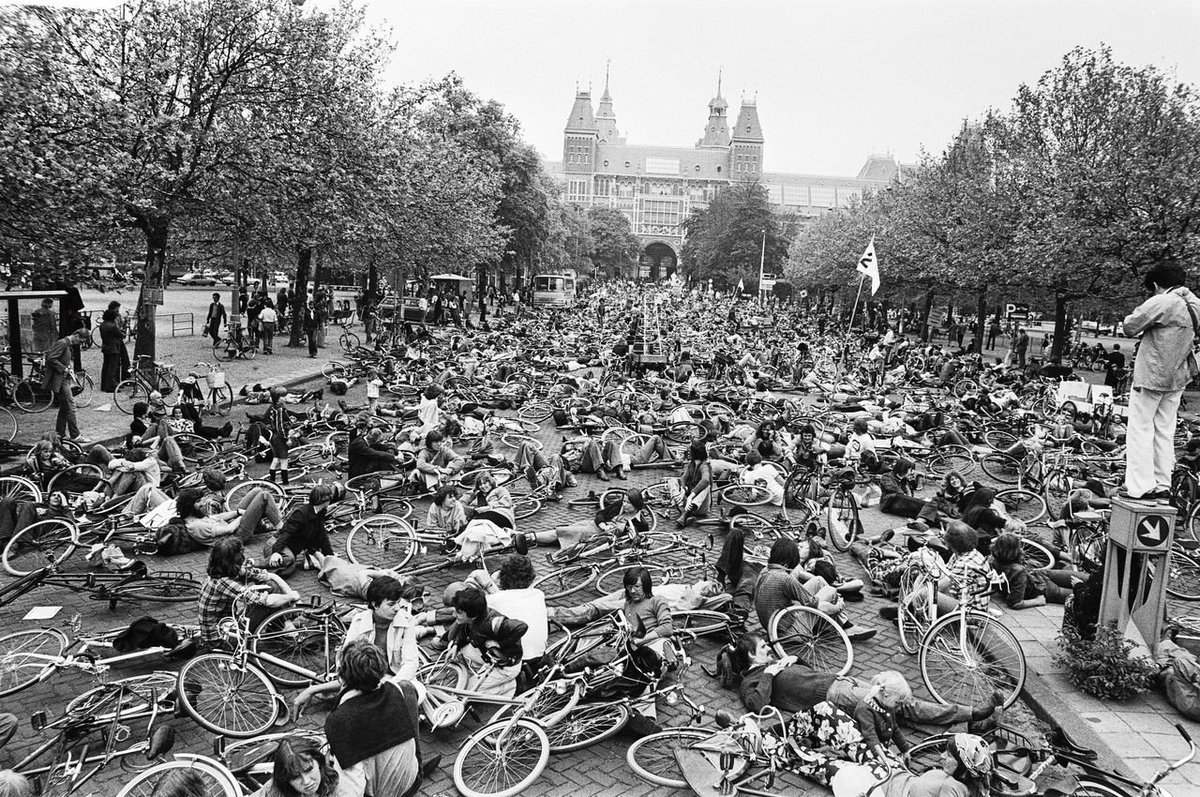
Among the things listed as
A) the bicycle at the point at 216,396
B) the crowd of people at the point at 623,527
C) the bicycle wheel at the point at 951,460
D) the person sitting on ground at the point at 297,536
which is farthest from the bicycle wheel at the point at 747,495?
the bicycle at the point at 216,396

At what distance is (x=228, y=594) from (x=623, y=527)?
426 cm

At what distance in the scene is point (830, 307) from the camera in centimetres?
6644

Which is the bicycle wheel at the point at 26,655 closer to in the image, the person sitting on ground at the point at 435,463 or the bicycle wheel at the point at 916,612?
the person sitting on ground at the point at 435,463

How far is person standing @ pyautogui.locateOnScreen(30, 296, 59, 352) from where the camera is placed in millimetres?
18875

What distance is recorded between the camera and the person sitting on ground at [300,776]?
4.31 meters

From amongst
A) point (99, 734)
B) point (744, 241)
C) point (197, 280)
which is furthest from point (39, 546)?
point (744, 241)

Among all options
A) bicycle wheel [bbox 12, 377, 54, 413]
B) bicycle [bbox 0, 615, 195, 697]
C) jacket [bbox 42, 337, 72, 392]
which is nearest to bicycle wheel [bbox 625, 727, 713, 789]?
bicycle [bbox 0, 615, 195, 697]

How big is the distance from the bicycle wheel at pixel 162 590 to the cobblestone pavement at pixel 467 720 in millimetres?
114

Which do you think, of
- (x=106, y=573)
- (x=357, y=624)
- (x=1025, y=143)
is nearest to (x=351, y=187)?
(x=106, y=573)


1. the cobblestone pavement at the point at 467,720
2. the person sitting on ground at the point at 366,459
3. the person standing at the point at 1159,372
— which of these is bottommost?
the cobblestone pavement at the point at 467,720

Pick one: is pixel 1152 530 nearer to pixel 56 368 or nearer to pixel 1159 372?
pixel 1159 372

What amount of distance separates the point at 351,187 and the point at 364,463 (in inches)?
530

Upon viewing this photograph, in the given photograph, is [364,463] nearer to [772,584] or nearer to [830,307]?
[772,584]

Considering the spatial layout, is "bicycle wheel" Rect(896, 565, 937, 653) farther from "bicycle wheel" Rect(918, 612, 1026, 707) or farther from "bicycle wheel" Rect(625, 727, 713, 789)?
"bicycle wheel" Rect(625, 727, 713, 789)
